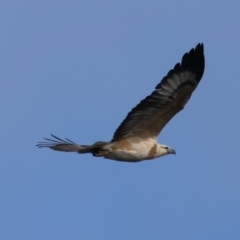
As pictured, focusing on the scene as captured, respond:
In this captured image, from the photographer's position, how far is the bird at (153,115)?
22078 millimetres

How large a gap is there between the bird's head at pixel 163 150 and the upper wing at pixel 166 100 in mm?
326

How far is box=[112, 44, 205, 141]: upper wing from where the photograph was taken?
2209 centimetres

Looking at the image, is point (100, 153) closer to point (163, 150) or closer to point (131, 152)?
point (131, 152)

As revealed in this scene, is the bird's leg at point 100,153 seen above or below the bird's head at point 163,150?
below

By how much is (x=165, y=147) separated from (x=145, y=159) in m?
0.61

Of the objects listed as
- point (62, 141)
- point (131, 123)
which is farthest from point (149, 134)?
point (62, 141)

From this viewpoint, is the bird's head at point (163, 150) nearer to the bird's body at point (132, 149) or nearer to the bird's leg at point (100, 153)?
the bird's body at point (132, 149)

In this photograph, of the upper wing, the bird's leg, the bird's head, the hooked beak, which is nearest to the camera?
the bird's leg

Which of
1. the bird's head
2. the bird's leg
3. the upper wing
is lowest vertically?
the bird's leg

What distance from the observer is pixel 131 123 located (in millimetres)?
22312

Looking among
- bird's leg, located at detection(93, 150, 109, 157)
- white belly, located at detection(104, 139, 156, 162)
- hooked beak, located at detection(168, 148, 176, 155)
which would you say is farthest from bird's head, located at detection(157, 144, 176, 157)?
bird's leg, located at detection(93, 150, 109, 157)

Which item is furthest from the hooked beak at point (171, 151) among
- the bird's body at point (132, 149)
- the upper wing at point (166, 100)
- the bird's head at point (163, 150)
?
the upper wing at point (166, 100)

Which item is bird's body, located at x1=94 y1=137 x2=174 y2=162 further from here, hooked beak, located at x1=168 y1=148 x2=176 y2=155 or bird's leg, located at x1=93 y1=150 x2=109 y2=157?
hooked beak, located at x1=168 y1=148 x2=176 y2=155

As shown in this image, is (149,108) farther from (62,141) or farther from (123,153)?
(62,141)
